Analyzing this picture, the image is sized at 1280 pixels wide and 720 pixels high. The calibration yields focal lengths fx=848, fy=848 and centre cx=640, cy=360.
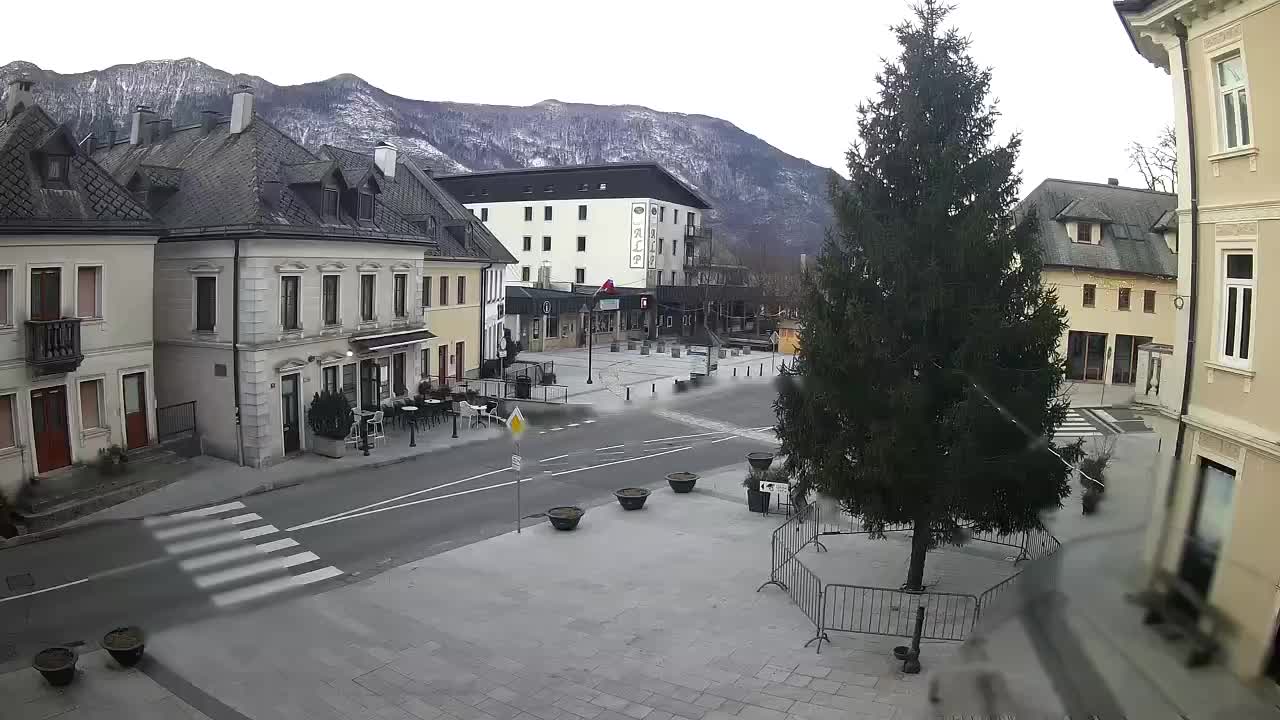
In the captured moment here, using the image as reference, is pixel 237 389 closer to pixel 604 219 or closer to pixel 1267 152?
pixel 1267 152

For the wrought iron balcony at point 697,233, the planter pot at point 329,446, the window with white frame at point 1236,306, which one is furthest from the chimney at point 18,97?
the wrought iron balcony at point 697,233

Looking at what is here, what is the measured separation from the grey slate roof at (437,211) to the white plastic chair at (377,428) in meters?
10.3

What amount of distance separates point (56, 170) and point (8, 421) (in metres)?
6.15

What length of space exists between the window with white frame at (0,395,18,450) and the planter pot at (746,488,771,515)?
16.7m

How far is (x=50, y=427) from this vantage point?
1980 centimetres

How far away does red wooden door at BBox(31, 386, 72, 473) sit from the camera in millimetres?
19469

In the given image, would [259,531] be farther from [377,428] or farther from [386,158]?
[386,158]

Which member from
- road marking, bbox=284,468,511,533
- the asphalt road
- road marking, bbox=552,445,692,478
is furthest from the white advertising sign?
road marking, bbox=284,468,511,533

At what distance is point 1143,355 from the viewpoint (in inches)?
520

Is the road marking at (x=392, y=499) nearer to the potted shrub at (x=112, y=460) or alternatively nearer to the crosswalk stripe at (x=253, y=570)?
the crosswalk stripe at (x=253, y=570)

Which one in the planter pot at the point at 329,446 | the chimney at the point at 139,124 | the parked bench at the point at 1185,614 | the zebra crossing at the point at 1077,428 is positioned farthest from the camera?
the chimney at the point at 139,124

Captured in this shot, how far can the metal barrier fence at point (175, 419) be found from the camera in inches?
923

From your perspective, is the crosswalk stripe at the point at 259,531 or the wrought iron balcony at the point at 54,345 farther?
the wrought iron balcony at the point at 54,345

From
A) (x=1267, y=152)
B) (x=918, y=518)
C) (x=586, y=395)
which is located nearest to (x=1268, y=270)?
(x=1267, y=152)
